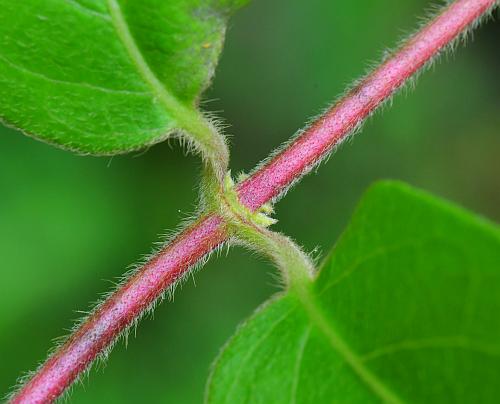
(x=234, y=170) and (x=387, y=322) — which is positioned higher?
(x=387, y=322)

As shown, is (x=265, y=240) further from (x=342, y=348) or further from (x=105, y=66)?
(x=105, y=66)

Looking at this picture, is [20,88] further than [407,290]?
Yes

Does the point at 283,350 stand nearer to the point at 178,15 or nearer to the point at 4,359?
the point at 178,15

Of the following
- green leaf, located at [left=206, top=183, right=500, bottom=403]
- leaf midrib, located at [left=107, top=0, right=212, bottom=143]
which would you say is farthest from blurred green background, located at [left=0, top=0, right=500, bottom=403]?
green leaf, located at [left=206, top=183, right=500, bottom=403]

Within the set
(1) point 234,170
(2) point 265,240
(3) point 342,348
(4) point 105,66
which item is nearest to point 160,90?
(4) point 105,66

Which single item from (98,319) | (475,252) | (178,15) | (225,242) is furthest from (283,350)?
(178,15)

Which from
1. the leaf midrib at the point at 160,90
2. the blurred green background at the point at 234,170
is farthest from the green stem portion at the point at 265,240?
the blurred green background at the point at 234,170

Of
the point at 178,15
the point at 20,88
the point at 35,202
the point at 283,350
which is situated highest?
the point at 178,15
